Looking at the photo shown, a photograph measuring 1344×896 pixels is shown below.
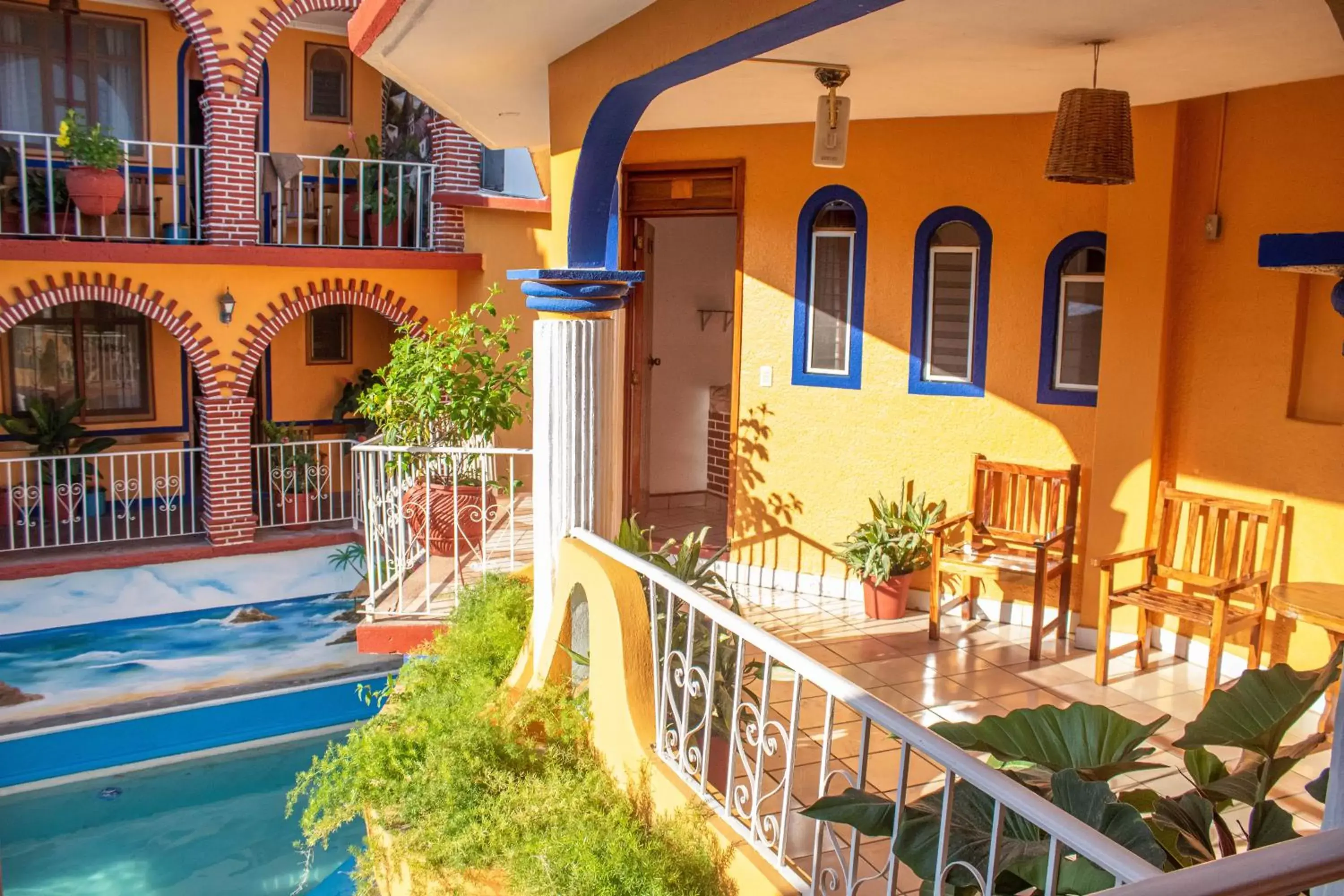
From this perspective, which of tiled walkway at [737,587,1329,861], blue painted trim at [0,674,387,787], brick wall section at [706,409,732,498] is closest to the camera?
tiled walkway at [737,587,1329,861]

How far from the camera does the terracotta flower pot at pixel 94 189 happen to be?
1098cm

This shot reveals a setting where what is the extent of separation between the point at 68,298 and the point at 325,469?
11.3ft

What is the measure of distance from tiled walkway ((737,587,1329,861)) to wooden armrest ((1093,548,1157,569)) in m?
0.63

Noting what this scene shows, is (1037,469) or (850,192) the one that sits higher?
(850,192)

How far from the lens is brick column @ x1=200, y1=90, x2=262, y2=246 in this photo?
11.3 m

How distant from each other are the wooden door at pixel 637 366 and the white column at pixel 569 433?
337 centimetres

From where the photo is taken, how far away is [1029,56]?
4961 mm

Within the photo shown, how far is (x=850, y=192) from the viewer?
7.10m

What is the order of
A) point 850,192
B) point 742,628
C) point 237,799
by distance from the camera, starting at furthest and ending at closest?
point 237,799 < point 850,192 < point 742,628

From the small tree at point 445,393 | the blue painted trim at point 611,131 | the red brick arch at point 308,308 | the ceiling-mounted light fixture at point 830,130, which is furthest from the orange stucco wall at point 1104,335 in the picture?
the red brick arch at point 308,308

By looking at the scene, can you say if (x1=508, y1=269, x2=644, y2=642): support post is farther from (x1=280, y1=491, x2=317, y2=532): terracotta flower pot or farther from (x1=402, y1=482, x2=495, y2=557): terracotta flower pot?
(x1=280, y1=491, x2=317, y2=532): terracotta flower pot

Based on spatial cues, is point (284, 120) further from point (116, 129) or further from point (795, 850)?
point (795, 850)

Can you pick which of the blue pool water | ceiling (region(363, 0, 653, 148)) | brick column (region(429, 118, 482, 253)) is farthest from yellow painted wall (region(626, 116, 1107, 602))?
brick column (region(429, 118, 482, 253))

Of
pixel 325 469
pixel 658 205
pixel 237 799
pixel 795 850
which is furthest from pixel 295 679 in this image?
pixel 795 850
